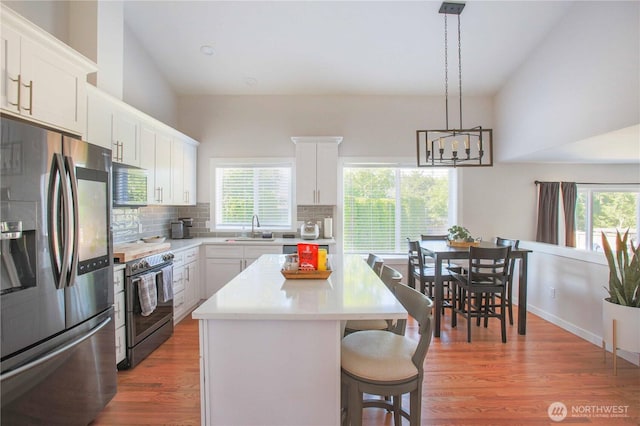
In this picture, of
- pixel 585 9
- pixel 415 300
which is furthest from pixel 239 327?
pixel 585 9

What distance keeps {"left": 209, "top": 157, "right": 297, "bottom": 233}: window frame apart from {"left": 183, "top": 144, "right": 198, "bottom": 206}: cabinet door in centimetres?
24

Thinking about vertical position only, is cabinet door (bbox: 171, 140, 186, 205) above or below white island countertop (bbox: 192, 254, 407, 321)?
above

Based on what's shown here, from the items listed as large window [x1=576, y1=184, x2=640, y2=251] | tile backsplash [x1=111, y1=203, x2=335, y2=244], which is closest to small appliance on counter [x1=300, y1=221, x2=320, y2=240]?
tile backsplash [x1=111, y1=203, x2=335, y2=244]

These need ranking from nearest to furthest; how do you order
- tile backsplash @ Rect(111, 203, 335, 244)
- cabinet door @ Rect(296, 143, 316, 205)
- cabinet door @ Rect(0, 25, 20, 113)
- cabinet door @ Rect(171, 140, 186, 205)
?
cabinet door @ Rect(0, 25, 20, 113)
tile backsplash @ Rect(111, 203, 335, 244)
cabinet door @ Rect(171, 140, 186, 205)
cabinet door @ Rect(296, 143, 316, 205)

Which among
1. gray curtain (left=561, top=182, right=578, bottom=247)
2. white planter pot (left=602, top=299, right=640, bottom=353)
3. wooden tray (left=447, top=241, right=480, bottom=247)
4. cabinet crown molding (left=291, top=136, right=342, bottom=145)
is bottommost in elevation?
white planter pot (left=602, top=299, right=640, bottom=353)

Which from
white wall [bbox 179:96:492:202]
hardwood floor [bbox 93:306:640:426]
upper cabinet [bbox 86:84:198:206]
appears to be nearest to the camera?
hardwood floor [bbox 93:306:640:426]

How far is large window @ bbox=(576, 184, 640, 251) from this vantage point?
473 cm

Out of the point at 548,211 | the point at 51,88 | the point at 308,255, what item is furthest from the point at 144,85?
the point at 548,211

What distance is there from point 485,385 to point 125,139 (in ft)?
12.4

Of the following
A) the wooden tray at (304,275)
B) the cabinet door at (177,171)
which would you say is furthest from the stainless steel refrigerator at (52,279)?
the cabinet door at (177,171)

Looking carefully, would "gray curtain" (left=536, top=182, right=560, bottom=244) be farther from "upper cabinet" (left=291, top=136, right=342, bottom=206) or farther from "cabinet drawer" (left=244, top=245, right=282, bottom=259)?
"cabinet drawer" (left=244, top=245, right=282, bottom=259)

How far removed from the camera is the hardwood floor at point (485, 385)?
1.93 meters

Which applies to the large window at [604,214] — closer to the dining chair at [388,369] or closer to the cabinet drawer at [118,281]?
the dining chair at [388,369]

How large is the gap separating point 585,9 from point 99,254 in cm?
479
